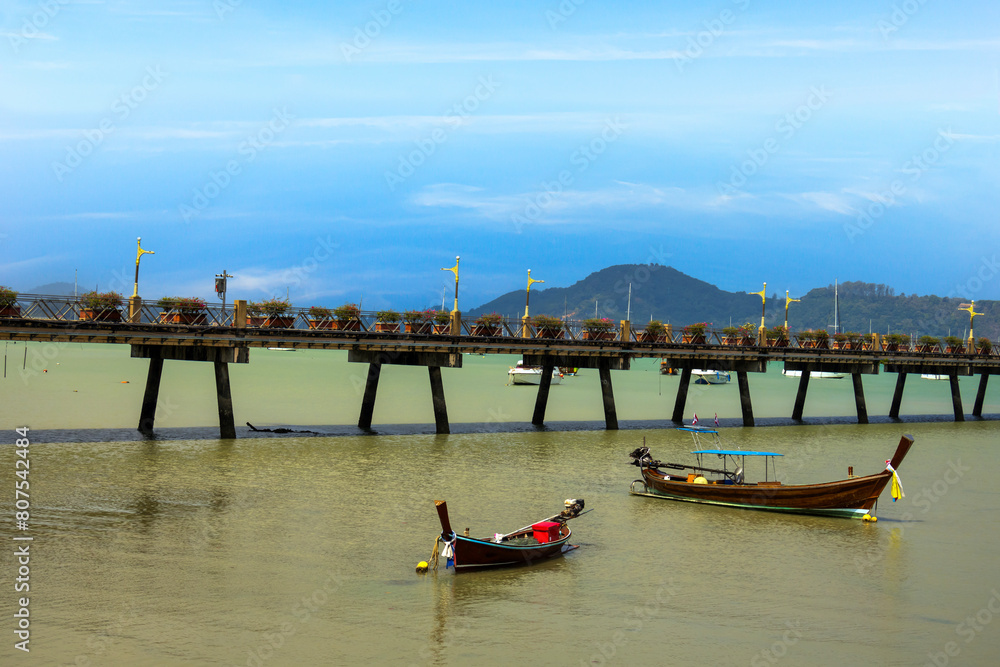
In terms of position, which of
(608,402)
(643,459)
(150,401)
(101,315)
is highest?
(101,315)

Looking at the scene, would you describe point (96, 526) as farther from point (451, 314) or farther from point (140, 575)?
point (451, 314)

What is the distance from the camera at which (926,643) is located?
613 inches

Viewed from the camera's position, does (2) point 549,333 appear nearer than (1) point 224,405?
No

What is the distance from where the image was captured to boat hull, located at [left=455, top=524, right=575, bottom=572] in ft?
60.2

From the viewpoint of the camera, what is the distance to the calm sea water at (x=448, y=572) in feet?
48.0

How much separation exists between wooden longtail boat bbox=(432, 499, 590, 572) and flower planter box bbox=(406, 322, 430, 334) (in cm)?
2102

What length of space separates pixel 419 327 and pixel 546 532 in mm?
22557

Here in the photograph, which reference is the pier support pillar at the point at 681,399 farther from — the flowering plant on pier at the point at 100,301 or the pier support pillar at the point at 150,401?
the flowering plant on pier at the point at 100,301

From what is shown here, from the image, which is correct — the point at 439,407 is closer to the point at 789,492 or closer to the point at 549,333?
the point at 549,333

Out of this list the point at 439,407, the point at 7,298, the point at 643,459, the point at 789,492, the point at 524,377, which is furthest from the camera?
the point at 524,377

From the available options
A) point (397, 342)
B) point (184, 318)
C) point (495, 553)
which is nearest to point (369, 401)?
point (397, 342)

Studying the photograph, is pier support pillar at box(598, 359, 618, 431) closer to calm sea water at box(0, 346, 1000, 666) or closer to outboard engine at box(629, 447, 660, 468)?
calm sea water at box(0, 346, 1000, 666)

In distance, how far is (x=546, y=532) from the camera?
2022 cm

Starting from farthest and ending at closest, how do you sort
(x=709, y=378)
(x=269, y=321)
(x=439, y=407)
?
(x=709, y=378)
(x=439, y=407)
(x=269, y=321)
